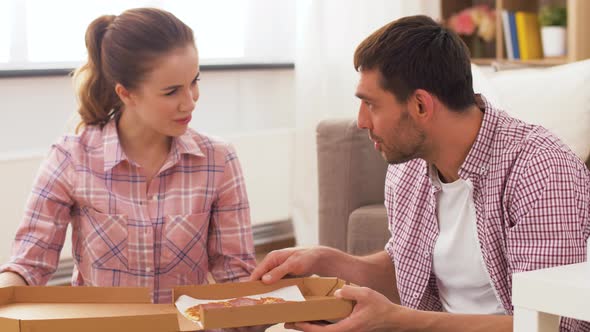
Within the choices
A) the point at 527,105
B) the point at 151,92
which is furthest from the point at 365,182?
the point at 151,92

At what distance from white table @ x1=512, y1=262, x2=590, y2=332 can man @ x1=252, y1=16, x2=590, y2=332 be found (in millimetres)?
367

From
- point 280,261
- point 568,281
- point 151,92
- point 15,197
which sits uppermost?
point 151,92

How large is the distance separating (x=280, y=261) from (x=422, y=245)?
27 centimetres

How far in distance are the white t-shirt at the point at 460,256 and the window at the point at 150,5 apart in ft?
6.21

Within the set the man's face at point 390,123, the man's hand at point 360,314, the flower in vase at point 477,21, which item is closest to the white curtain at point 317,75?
the flower in vase at point 477,21

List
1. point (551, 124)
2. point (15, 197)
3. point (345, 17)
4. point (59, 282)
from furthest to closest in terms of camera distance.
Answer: point (345, 17) < point (59, 282) < point (15, 197) < point (551, 124)

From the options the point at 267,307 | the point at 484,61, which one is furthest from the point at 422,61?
the point at 484,61

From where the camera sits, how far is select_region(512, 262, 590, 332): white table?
2.95 feet

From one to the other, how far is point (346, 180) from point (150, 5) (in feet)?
4.29

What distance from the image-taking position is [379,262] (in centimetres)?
174

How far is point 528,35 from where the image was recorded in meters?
3.97

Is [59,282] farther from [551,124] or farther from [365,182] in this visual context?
[551,124]

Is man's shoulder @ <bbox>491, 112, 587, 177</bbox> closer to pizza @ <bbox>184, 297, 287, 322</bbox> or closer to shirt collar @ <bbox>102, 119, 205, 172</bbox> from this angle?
pizza @ <bbox>184, 297, 287, 322</bbox>

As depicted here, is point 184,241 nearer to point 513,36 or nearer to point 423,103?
point 423,103
